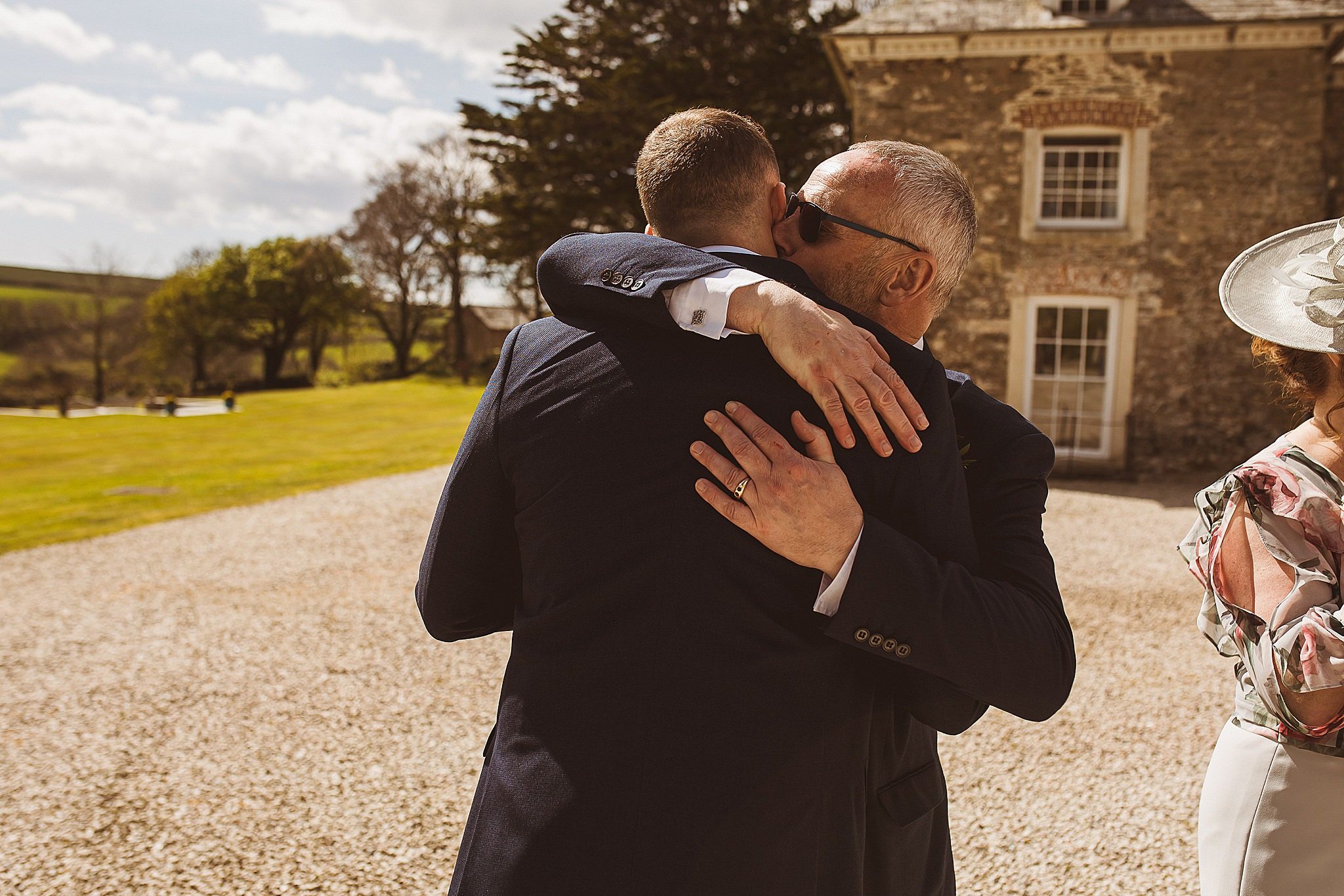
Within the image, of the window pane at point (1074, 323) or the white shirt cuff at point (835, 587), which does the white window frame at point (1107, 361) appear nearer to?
the window pane at point (1074, 323)

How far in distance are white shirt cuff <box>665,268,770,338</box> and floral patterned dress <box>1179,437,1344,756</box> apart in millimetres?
1250

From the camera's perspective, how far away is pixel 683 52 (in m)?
18.7

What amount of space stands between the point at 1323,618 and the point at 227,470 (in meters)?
16.4

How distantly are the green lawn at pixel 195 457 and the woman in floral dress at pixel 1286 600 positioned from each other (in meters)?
11.3

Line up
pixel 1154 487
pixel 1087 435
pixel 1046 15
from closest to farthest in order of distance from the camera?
pixel 1154 487 < pixel 1046 15 < pixel 1087 435

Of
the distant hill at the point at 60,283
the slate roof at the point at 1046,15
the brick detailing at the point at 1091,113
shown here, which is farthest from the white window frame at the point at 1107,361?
the distant hill at the point at 60,283

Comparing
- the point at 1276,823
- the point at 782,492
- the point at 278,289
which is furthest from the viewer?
the point at 278,289

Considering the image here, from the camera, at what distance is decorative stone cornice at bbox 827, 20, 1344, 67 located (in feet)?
37.5

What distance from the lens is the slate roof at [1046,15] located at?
11391 millimetres

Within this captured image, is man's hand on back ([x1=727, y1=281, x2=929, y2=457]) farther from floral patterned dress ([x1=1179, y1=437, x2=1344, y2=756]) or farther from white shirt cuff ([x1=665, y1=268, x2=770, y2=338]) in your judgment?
floral patterned dress ([x1=1179, y1=437, x2=1344, y2=756])

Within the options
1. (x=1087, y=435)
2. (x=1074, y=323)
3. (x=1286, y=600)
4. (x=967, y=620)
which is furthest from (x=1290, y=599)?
(x=1087, y=435)

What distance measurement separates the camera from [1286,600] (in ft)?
5.47

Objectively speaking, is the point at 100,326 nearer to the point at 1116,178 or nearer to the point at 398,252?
the point at 398,252

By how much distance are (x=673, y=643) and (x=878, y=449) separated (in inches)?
16.2
